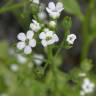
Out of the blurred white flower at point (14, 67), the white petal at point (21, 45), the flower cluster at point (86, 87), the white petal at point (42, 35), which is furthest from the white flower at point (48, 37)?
the blurred white flower at point (14, 67)

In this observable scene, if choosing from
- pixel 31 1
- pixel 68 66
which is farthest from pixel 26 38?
pixel 68 66

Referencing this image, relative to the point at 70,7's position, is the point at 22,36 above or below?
below

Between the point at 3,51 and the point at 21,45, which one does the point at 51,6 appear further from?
the point at 3,51

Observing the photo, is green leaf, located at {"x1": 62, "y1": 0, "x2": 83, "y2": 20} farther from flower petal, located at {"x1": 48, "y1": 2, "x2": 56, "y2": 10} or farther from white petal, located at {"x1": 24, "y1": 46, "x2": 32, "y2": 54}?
white petal, located at {"x1": 24, "y1": 46, "x2": 32, "y2": 54}

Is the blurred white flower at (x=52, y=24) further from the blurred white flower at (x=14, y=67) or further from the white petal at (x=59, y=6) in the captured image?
the blurred white flower at (x=14, y=67)

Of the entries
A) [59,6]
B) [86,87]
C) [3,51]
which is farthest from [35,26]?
[3,51]

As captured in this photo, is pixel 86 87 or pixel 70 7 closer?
pixel 86 87
